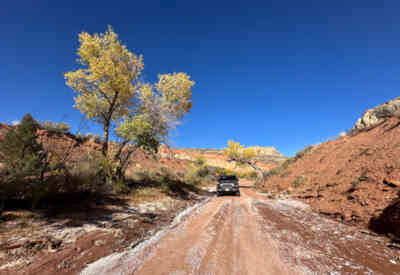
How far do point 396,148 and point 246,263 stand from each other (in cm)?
1018

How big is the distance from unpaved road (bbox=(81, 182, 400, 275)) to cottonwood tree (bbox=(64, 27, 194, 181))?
706 cm

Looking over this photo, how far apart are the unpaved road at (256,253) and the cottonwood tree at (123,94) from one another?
706 cm

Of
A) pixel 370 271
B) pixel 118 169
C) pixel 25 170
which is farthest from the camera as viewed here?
pixel 118 169

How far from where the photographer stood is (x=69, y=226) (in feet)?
14.8

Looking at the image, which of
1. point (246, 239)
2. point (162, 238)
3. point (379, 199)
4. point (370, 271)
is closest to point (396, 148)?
point (379, 199)

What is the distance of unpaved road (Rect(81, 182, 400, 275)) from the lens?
2.88 metres

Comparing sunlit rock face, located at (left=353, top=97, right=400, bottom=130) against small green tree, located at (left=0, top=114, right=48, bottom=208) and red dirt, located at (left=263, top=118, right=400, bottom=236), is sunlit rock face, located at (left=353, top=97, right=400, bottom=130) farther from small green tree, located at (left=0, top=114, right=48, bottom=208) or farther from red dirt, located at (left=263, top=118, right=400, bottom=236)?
small green tree, located at (left=0, top=114, right=48, bottom=208)

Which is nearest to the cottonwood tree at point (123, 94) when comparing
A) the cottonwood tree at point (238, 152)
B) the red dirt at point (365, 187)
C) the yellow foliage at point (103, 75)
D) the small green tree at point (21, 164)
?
the yellow foliage at point (103, 75)

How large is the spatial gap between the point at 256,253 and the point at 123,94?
10.5m

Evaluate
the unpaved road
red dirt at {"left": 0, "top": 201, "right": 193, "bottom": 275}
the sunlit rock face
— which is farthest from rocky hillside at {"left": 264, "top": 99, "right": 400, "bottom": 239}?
red dirt at {"left": 0, "top": 201, "right": 193, "bottom": 275}

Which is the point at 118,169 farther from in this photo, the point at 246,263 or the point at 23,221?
the point at 246,263

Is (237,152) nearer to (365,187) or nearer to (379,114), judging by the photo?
(379,114)

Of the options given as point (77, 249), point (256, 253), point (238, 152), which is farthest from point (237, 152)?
point (77, 249)

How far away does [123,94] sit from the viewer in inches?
416
